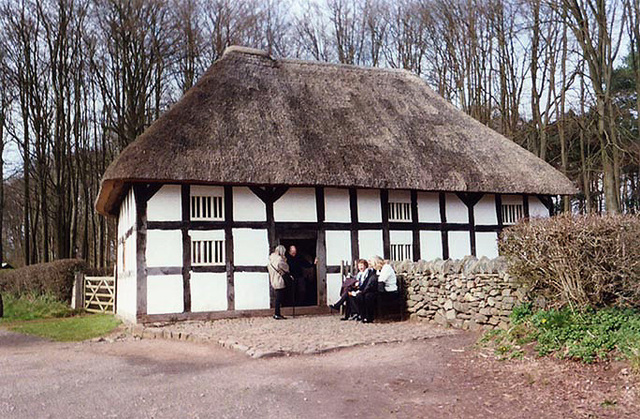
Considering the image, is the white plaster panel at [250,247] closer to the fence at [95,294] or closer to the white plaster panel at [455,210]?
the white plaster panel at [455,210]

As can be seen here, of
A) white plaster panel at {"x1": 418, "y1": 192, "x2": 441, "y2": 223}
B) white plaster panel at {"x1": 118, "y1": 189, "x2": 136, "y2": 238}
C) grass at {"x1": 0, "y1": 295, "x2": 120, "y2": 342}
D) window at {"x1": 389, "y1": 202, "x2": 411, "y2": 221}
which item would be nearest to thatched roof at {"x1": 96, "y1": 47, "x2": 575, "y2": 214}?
white plaster panel at {"x1": 118, "y1": 189, "x2": 136, "y2": 238}

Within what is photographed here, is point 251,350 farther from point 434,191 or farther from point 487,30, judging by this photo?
point 487,30

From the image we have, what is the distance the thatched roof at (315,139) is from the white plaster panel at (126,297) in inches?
87.4

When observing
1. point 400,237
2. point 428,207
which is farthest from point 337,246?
point 428,207

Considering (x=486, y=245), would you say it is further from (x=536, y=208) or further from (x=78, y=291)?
(x=78, y=291)

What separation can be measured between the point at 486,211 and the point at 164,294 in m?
8.51

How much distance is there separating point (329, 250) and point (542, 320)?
7.09 m

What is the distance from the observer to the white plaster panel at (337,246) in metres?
14.6

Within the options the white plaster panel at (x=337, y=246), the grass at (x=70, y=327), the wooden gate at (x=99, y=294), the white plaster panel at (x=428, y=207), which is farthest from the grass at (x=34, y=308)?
the white plaster panel at (x=428, y=207)

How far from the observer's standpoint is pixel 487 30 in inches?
954

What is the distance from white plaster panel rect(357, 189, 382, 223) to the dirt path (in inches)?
236

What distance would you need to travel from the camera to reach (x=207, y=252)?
13.6m

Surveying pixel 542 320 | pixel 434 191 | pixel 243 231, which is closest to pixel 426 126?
pixel 434 191

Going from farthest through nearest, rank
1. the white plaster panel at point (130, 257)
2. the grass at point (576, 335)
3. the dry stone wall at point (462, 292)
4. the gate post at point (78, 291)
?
the gate post at point (78, 291) → the white plaster panel at point (130, 257) → the dry stone wall at point (462, 292) → the grass at point (576, 335)
